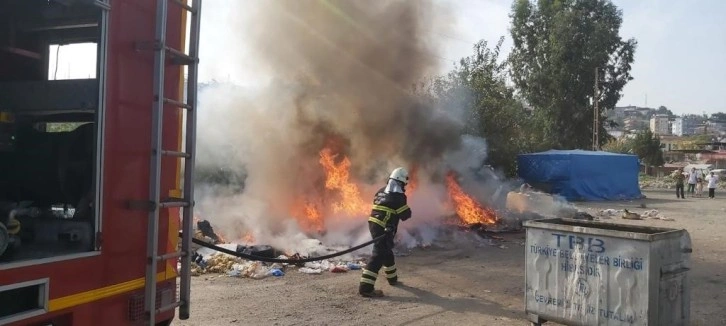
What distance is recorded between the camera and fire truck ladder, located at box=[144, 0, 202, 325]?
2.91 m

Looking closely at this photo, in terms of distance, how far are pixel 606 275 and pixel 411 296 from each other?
2822 millimetres

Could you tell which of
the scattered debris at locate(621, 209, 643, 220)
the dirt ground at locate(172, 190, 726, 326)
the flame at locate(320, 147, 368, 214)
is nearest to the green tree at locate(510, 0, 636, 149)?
the scattered debris at locate(621, 209, 643, 220)

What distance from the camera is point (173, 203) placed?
3.06 meters

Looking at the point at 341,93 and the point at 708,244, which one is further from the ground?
the point at 341,93

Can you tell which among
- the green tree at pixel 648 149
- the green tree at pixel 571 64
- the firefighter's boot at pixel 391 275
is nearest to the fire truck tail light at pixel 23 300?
the firefighter's boot at pixel 391 275

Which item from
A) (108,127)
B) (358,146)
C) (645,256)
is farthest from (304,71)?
(108,127)

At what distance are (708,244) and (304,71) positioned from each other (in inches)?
364

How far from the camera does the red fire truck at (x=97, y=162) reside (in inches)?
99.9

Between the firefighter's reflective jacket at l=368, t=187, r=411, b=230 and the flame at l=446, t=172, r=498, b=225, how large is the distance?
251 inches

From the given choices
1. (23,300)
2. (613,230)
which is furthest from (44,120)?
(613,230)

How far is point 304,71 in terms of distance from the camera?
1213 cm

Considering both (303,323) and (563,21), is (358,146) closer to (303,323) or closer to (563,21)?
(303,323)

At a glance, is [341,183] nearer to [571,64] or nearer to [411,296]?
[411,296]

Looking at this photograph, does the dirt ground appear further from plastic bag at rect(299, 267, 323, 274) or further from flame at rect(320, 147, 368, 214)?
flame at rect(320, 147, 368, 214)
